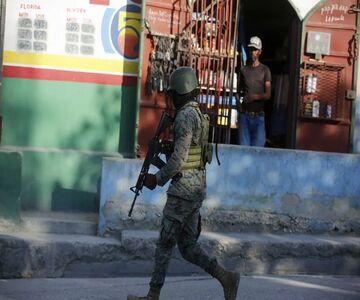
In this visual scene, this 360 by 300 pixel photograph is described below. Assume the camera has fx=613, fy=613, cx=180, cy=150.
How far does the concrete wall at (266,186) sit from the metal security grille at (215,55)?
71cm

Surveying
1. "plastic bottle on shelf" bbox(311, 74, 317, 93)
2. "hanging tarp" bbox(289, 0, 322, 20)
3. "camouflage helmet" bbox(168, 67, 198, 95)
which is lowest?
"camouflage helmet" bbox(168, 67, 198, 95)

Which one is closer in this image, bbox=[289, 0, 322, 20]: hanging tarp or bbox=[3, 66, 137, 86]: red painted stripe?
bbox=[3, 66, 137, 86]: red painted stripe

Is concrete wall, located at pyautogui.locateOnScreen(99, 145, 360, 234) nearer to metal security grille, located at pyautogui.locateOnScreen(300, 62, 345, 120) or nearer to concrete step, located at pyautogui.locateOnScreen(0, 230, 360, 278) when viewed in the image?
concrete step, located at pyautogui.locateOnScreen(0, 230, 360, 278)

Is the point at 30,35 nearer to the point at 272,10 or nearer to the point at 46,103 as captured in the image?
the point at 46,103

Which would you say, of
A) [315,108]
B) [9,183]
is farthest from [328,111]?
[9,183]

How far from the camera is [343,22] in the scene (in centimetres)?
761

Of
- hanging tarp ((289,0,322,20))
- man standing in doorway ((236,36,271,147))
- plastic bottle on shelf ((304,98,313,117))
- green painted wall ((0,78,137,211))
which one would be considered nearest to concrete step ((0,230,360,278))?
green painted wall ((0,78,137,211))

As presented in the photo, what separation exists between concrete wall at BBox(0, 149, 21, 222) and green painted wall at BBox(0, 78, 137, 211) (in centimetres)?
71

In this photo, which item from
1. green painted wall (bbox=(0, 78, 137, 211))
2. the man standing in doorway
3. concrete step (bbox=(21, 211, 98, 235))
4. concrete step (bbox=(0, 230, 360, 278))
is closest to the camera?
concrete step (bbox=(0, 230, 360, 278))

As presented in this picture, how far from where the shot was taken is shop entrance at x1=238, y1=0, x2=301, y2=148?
766 centimetres

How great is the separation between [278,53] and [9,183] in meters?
4.34

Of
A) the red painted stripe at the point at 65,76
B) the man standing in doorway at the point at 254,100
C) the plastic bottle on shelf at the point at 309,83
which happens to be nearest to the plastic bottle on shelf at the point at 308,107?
the plastic bottle on shelf at the point at 309,83

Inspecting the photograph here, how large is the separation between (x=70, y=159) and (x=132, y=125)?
0.81 meters

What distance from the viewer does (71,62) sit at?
6930mm
